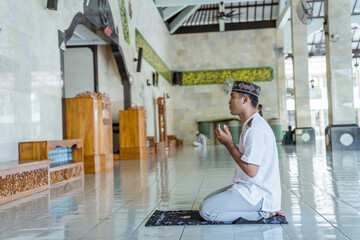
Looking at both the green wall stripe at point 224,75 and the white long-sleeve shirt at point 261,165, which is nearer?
the white long-sleeve shirt at point 261,165

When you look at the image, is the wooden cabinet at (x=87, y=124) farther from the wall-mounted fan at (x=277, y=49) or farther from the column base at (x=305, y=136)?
the wall-mounted fan at (x=277, y=49)

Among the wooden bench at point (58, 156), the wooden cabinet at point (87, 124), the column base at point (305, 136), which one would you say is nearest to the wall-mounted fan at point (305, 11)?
the column base at point (305, 136)

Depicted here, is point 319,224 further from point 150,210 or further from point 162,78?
point 162,78

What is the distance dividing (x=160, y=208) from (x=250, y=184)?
90 cm

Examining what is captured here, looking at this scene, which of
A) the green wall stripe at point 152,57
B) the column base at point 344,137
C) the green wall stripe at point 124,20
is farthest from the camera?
the green wall stripe at point 152,57

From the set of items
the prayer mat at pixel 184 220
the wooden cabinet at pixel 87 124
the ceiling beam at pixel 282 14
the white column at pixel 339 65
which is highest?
the ceiling beam at pixel 282 14

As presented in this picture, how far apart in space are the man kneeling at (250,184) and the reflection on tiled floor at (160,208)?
4.2 inches

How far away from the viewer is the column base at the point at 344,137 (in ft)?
29.8

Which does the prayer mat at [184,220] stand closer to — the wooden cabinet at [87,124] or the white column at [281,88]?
the wooden cabinet at [87,124]

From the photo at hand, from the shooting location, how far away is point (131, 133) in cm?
884

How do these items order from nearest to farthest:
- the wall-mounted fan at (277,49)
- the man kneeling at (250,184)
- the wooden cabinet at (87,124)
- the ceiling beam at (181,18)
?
the man kneeling at (250,184) < the wooden cabinet at (87,124) < the wall-mounted fan at (277,49) < the ceiling beam at (181,18)

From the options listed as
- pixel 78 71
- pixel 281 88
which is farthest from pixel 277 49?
pixel 78 71

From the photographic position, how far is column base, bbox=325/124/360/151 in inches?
357

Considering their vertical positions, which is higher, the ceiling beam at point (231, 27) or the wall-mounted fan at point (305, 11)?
the ceiling beam at point (231, 27)
